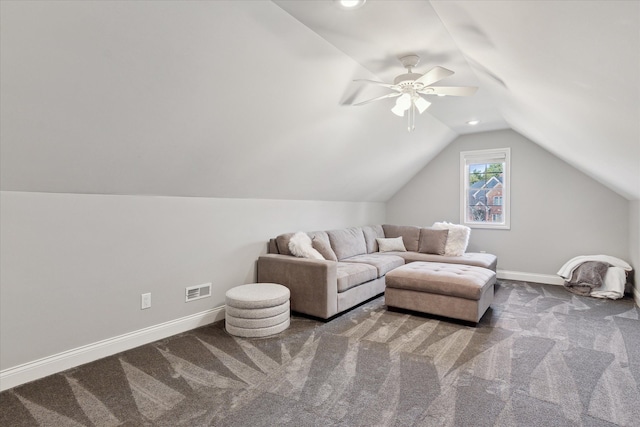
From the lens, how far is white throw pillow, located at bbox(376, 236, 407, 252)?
5.72m

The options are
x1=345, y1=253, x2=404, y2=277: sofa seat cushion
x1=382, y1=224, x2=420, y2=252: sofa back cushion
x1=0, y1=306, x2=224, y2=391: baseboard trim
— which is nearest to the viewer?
x1=0, y1=306, x2=224, y2=391: baseboard trim

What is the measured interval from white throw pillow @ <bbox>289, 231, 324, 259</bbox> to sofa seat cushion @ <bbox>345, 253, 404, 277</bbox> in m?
0.81

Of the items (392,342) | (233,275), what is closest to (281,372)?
(392,342)

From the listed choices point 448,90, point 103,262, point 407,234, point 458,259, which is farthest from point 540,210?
point 103,262

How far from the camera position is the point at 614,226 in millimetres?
4961

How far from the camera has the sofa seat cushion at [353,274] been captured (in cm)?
378

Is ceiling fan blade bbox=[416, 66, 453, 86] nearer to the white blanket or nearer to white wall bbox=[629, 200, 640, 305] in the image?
white wall bbox=[629, 200, 640, 305]

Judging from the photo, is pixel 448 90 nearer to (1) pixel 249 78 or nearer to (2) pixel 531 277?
(1) pixel 249 78

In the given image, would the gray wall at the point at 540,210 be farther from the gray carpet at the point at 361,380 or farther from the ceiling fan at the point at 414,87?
the ceiling fan at the point at 414,87

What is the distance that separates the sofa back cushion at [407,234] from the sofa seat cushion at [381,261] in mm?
698

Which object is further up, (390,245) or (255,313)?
(390,245)

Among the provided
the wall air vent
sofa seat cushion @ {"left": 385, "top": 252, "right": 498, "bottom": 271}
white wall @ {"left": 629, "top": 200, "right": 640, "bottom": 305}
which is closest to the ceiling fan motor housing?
the wall air vent

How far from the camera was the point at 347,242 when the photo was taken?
5043 mm

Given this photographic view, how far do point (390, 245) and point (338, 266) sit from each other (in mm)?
1842
